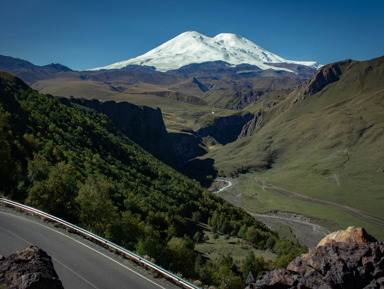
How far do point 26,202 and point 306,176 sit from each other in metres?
175

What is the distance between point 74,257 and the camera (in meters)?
17.6

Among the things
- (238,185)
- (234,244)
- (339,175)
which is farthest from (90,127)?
(339,175)

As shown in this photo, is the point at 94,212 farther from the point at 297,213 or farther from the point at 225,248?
the point at 297,213

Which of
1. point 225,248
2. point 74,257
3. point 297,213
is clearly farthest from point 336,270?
point 297,213

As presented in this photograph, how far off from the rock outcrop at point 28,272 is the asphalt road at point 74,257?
441 cm

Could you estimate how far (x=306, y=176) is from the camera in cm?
17788

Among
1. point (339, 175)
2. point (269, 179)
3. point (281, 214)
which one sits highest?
point (339, 175)

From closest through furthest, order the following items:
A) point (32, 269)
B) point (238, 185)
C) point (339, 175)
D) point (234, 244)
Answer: point (32, 269), point (234, 244), point (339, 175), point (238, 185)

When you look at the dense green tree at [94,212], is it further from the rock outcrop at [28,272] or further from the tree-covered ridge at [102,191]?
the rock outcrop at [28,272]

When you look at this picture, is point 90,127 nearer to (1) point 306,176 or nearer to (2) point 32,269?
(2) point 32,269

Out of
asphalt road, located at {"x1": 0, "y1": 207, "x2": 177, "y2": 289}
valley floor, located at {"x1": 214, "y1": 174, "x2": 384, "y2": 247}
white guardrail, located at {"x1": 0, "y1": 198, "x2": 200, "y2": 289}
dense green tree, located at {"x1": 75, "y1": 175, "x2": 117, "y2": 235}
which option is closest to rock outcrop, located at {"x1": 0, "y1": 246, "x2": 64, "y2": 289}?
asphalt road, located at {"x1": 0, "y1": 207, "x2": 177, "y2": 289}

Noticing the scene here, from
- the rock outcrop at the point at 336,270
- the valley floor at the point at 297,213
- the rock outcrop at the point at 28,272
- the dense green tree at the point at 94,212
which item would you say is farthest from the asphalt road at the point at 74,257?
the valley floor at the point at 297,213

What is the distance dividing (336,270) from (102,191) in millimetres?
23520

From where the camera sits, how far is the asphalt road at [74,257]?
1547 cm
